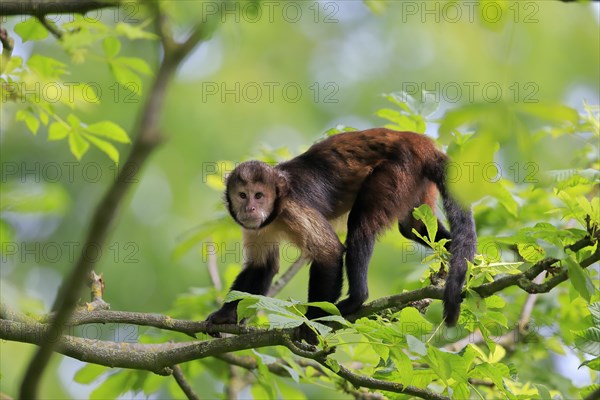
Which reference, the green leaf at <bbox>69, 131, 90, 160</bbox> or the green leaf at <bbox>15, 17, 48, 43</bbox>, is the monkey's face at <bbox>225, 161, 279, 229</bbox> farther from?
the green leaf at <bbox>15, 17, 48, 43</bbox>

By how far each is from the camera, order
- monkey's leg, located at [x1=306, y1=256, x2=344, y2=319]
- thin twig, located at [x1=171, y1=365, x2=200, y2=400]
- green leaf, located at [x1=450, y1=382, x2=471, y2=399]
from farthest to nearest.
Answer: monkey's leg, located at [x1=306, y1=256, x2=344, y2=319] → thin twig, located at [x1=171, y1=365, x2=200, y2=400] → green leaf, located at [x1=450, y1=382, x2=471, y2=399]

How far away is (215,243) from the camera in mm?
9945

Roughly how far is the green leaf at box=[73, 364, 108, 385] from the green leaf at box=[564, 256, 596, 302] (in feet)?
16.8

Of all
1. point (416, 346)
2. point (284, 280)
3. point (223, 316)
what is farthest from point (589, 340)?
A: point (284, 280)

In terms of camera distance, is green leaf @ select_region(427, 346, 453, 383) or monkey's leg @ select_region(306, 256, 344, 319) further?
monkey's leg @ select_region(306, 256, 344, 319)

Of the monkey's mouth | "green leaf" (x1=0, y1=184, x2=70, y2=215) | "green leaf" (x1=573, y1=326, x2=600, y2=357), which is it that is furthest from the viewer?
the monkey's mouth

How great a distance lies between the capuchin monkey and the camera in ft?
26.9

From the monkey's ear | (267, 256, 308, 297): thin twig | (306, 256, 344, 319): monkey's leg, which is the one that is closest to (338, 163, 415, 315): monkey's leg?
(306, 256, 344, 319): monkey's leg

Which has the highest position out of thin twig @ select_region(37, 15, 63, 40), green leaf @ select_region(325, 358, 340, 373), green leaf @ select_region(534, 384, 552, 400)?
thin twig @ select_region(37, 15, 63, 40)

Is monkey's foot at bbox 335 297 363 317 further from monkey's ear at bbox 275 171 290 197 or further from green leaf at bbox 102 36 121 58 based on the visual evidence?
green leaf at bbox 102 36 121 58

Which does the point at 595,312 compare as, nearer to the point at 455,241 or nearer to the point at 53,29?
the point at 455,241

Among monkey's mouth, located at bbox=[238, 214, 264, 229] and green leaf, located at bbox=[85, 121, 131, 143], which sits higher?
green leaf, located at bbox=[85, 121, 131, 143]

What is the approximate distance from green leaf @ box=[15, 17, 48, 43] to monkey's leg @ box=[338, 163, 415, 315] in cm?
379

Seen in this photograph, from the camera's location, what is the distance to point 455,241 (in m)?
6.98
